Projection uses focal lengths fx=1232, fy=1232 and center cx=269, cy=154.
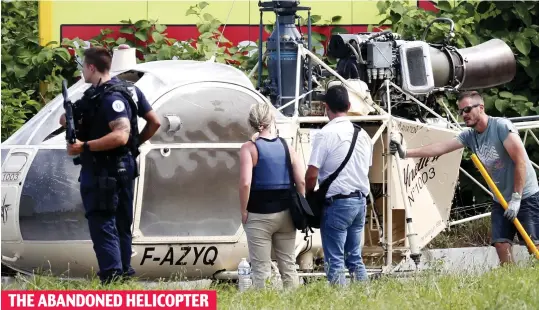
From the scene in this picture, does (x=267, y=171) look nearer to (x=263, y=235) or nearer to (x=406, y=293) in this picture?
(x=263, y=235)

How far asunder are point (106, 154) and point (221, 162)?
1.54 m

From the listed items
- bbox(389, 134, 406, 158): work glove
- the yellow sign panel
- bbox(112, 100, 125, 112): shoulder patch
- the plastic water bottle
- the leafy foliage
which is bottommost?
the plastic water bottle

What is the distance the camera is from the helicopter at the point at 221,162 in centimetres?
903

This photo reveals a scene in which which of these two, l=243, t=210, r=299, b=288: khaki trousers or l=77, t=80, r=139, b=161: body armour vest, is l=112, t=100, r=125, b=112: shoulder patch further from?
l=243, t=210, r=299, b=288: khaki trousers

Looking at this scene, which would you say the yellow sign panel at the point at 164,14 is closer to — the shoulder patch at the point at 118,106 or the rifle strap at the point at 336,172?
the rifle strap at the point at 336,172

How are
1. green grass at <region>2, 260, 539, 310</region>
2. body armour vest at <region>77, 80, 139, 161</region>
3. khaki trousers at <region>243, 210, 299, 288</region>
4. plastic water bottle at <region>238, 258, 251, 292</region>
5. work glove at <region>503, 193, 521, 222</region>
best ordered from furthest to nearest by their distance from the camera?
work glove at <region>503, 193, 521, 222</region> → plastic water bottle at <region>238, 258, 251, 292</region> → khaki trousers at <region>243, 210, 299, 288</region> → body armour vest at <region>77, 80, 139, 161</region> → green grass at <region>2, 260, 539, 310</region>

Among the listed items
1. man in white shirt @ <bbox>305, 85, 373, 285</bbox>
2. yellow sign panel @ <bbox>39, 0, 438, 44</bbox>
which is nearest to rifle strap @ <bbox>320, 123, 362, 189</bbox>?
man in white shirt @ <bbox>305, 85, 373, 285</bbox>

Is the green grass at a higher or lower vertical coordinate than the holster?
lower

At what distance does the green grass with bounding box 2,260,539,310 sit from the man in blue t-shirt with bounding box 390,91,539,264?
1.06 m

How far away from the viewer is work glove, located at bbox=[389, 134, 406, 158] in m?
9.75

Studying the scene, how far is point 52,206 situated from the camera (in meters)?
8.99

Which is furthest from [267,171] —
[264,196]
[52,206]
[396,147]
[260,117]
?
[396,147]

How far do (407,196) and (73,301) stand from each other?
387 centimetres

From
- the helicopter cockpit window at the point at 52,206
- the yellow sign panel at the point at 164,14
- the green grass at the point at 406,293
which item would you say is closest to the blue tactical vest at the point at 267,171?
the green grass at the point at 406,293
